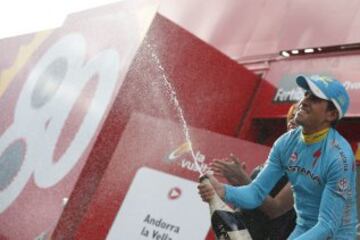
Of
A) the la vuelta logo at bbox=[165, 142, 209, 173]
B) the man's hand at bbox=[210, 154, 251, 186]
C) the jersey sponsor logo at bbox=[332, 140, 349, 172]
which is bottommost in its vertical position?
the man's hand at bbox=[210, 154, 251, 186]

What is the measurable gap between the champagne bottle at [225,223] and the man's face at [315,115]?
0.54m

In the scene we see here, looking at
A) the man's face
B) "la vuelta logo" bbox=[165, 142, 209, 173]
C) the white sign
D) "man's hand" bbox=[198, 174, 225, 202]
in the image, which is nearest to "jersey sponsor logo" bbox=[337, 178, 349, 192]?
the man's face

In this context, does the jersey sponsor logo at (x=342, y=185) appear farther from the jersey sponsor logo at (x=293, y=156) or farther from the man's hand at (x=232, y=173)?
the man's hand at (x=232, y=173)

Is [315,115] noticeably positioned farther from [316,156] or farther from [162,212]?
[162,212]

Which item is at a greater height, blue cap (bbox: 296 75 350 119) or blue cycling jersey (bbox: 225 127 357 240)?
blue cap (bbox: 296 75 350 119)

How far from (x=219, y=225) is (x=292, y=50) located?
4.43 metres

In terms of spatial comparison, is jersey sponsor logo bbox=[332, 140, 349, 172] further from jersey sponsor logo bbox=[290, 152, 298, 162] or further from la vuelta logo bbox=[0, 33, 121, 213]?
la vuelta logo bbox=[0, 33, 121, 213]

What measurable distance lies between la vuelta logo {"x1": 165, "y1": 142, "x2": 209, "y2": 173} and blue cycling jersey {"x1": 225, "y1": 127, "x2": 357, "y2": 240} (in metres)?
2.39

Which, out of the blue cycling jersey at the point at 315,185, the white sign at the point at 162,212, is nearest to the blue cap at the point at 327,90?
the blue cycling jersey at the point at 315,185

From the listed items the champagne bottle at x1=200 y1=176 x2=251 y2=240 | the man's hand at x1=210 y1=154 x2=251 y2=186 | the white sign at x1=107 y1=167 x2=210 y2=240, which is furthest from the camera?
the white sign at x1=107 y1=167 x2=210 y2=240

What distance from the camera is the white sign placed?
17.3 ft

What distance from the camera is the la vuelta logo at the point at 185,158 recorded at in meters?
5.64

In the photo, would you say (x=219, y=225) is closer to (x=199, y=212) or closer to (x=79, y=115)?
(x=199, y=212)

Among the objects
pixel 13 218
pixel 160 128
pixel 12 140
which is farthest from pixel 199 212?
pixel 12 140
